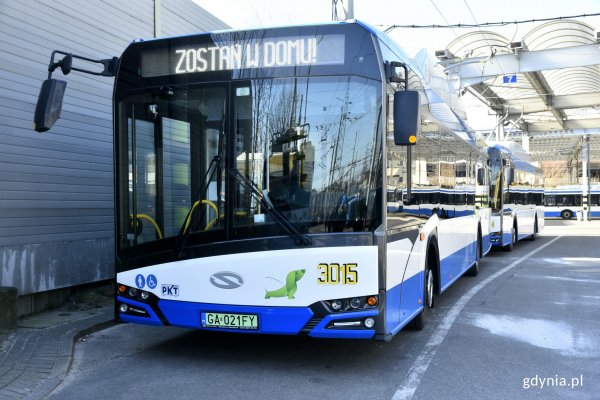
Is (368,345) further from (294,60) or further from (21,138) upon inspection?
(21,138)

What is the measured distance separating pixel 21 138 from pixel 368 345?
17.3ft

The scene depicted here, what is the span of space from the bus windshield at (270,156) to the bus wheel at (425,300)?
2.28m

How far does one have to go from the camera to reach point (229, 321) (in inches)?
214

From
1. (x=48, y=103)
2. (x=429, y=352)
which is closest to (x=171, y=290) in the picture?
(x=48, y=103)

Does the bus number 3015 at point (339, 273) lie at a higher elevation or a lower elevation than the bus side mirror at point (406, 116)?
lower

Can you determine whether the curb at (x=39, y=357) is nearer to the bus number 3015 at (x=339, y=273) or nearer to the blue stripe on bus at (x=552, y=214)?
the bus number 3015 at (x=339, y=273)

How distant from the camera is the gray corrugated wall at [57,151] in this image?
25.8ft

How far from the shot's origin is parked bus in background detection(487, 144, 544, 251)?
615 inches

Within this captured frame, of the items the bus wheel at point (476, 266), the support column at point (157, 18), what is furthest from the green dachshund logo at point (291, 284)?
the bus wheel at point (476, 266)

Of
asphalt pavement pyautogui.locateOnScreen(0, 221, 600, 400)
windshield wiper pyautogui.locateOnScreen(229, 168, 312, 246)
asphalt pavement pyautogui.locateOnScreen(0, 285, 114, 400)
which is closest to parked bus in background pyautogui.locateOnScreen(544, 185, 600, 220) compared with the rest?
asphalt pavement pyautogui.locateOnScreen(0, 221, 600, 400)

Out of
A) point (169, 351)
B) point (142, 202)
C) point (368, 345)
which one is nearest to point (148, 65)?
point (142, 202)

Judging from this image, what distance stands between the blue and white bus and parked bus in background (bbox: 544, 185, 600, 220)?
4827 centimetres

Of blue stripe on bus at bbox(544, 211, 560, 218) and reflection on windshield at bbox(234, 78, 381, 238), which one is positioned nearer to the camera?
reflection on windshield at bbox(234, 78, 381, 238)

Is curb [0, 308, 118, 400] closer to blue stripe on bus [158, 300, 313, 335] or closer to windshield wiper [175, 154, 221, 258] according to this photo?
blue stripe on bus [158, 300, 313, 335]
